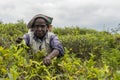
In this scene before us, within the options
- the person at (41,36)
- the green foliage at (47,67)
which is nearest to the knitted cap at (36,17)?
the person at (41,36)

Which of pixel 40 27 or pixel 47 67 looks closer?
pixel 47 67

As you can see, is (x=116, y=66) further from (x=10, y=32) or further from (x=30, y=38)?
(x=10, y=32)

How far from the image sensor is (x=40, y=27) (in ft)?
16.3

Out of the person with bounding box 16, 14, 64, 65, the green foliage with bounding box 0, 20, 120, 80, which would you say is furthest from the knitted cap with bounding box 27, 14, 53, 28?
the green foliage with bounding box 0, 20, 120, 80

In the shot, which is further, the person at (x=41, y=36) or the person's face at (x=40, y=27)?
the person's face at (x=40, y=27)

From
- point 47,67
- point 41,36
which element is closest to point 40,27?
point 41,36

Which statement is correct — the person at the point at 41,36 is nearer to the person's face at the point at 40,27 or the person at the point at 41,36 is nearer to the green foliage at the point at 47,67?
the person's face at the point at 40,27

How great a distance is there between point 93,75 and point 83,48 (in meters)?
6.30

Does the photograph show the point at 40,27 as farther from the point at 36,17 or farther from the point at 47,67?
the point at 47,67

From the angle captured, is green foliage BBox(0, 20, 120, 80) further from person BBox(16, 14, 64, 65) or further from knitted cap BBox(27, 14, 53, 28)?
knitted cap BBox(27, 14, 53, 28)

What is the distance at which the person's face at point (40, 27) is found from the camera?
4910mm

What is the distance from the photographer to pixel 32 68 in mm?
2639

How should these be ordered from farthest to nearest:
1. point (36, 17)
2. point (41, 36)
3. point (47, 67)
A: point (36, 17), point (41, 36), point (47, 67)

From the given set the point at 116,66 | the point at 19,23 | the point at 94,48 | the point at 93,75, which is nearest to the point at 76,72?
the point at 93,75
